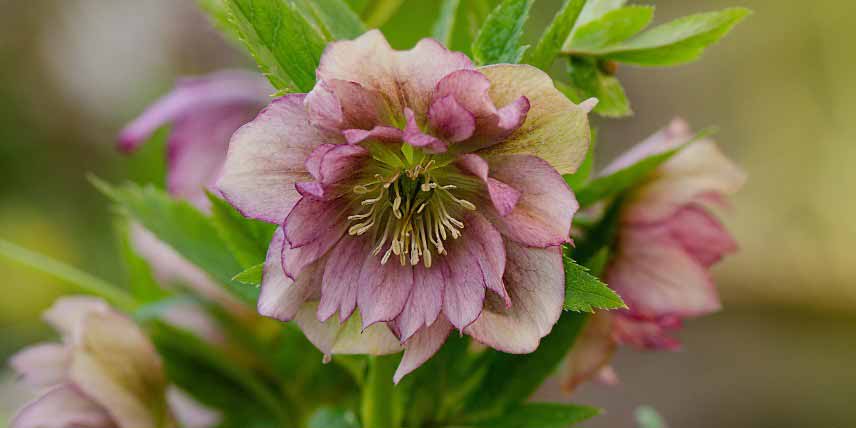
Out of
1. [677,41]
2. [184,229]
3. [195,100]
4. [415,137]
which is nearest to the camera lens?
[415,137]

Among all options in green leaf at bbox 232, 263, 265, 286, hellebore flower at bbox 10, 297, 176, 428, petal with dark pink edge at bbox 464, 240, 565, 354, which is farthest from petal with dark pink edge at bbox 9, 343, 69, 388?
petal with dark pink edge at bbox 464, 240, 565, 354

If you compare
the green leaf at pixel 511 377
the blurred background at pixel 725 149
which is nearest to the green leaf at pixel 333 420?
the green leaf at pixel 511 377

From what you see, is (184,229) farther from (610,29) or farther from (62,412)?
(610,29)

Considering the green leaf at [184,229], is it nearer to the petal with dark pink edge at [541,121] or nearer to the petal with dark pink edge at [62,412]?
the petal with dark pink edge at [62,412]

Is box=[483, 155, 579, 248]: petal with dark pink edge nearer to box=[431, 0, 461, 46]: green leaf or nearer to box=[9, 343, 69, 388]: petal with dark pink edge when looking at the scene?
box=[431, 0, 461, 46]: green leaf

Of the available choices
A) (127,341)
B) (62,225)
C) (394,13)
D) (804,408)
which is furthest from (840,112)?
(127,341)

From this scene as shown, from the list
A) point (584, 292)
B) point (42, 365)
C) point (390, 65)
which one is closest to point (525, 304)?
point (584, 292)
